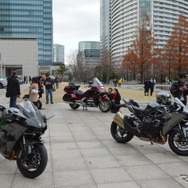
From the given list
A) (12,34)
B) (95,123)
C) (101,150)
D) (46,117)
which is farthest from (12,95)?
(12,34)

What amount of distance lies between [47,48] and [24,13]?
1905cm

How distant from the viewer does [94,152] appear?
5.27 meters

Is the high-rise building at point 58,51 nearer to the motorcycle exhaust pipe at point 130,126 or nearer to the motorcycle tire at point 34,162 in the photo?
the motorcycle exhaust pipe at point 130,126

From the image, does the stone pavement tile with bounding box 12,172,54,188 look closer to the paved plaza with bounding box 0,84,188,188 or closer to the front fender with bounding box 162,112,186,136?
the paved plaza with bounding box 0,84,188,188

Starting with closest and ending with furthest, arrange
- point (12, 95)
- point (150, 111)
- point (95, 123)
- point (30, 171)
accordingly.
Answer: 1. point (30, 171)
2. point (150, 111)
3. point (95, 123)
4. point (12, 95)

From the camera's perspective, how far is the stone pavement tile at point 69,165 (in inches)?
170

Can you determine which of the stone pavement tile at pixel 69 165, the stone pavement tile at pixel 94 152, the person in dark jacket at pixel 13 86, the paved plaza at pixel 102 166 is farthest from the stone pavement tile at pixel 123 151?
the person in dark jacket at pixel 13 86

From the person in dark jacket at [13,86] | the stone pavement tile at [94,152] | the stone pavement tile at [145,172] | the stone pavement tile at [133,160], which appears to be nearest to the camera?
the stone pavement tile at [145,172]

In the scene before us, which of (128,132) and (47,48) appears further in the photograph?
(47,48)

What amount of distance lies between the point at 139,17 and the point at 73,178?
110151 mm

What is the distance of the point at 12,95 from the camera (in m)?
10.5

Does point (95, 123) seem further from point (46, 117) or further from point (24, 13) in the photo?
point (24, 13)

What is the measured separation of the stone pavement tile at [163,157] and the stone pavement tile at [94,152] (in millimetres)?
812

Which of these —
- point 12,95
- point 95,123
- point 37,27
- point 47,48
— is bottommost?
point 95,123
